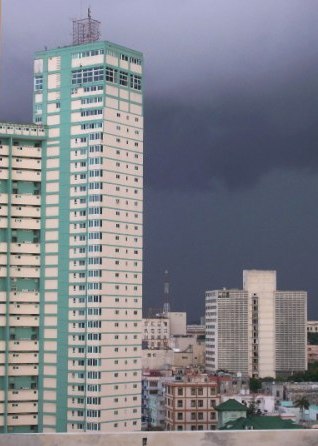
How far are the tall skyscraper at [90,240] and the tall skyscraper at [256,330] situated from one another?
950 inches

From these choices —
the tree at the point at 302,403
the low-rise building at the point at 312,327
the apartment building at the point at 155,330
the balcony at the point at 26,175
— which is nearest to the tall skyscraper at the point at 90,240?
the balcony at the point at 26,175

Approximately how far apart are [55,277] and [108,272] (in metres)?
1.76

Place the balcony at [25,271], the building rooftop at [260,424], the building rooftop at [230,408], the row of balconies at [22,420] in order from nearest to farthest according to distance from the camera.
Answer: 1. the building rooftop at [260,424]
2. the building rooftop at [230,408]
3. the row of balconies at [22,420]
4. the balcony at [25,271]

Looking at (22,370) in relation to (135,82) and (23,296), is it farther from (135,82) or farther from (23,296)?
(135,82)

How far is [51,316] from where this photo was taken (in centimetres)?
2569

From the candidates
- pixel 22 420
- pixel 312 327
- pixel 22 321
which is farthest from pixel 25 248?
pixel 312 327

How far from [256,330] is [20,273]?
88.5 ft

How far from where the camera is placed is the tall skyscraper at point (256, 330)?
4928cm

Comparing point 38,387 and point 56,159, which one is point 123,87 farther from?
point 38,387

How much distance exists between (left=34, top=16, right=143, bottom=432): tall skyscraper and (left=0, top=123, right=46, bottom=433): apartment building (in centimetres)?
27

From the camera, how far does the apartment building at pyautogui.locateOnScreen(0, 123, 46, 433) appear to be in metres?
25.1

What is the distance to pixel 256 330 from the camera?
5000 cm

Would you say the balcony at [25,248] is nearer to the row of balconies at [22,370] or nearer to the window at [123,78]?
the row of balconies at [22,370]

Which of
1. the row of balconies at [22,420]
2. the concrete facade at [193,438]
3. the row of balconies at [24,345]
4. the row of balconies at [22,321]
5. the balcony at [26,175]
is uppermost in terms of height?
the balcony at [26,175]
